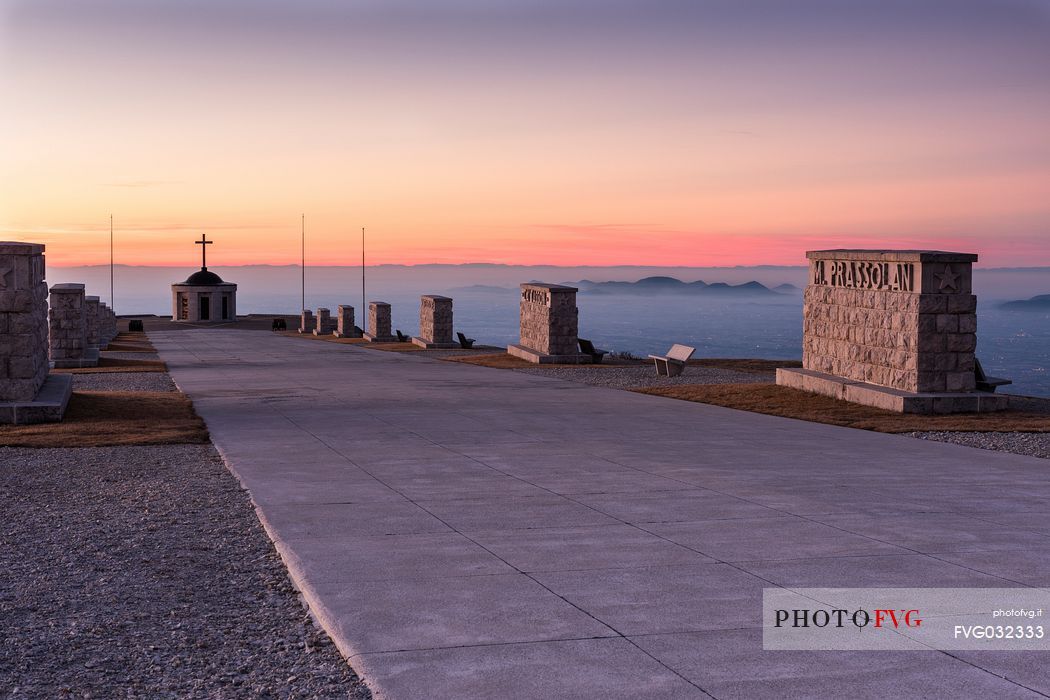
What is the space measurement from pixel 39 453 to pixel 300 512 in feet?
17.4

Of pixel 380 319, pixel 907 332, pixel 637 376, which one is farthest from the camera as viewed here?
pixel 380 319

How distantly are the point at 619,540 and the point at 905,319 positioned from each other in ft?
33.8

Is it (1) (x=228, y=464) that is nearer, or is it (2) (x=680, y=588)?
(2) (x=680, y=588)

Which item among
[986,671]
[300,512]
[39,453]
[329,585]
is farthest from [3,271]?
[986,671]

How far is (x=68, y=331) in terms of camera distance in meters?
27.4

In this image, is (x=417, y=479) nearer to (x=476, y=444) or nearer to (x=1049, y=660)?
(x=476, y=444)

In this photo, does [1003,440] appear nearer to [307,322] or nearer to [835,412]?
[835,412]

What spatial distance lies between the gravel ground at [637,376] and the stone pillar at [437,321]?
1097 cm

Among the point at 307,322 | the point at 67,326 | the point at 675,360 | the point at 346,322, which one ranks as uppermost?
the point at 67,326

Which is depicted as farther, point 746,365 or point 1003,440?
point 746,365

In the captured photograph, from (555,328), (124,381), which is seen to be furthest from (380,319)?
(124,381)

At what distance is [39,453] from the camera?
1166cm

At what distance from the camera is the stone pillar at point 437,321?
120 ft

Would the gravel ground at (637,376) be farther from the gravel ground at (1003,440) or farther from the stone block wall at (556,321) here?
the gravel ground at (1003,440)
